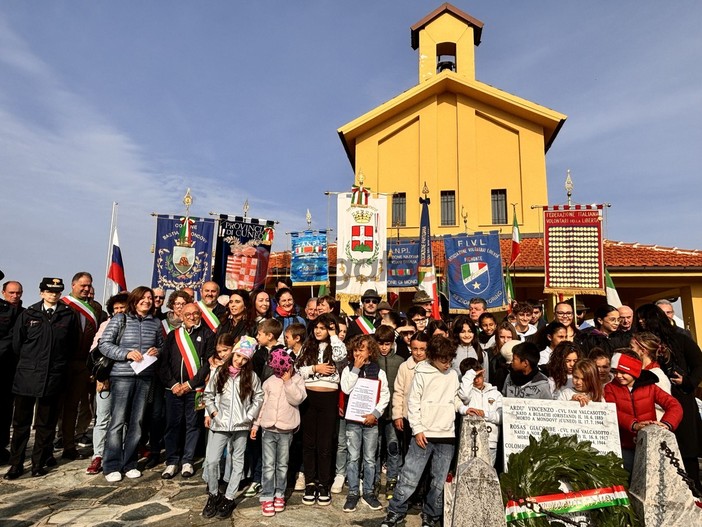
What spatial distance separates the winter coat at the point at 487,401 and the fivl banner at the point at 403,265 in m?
6.91

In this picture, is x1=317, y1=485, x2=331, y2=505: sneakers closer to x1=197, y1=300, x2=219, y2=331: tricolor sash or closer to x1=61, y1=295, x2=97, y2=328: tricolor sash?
x1=197, y1=300, x2=219, y2=331: tricolor sash

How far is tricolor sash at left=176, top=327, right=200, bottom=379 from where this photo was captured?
561 centimetres

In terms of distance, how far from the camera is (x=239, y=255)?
11.0 meters

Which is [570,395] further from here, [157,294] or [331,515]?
[157,294]

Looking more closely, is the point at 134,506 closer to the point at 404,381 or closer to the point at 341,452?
the point at 341,452

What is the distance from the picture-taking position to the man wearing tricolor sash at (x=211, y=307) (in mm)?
6234

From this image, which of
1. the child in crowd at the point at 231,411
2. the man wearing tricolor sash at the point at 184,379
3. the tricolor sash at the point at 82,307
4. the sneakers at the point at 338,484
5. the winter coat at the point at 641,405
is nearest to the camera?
the winter coat at the point at 641,405

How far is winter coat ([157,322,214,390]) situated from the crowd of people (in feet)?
0.06

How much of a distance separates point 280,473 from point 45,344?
3350mm

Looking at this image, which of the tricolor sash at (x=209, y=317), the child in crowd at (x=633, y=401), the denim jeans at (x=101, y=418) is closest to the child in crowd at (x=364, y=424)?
the tricolor sash at (x=209, y=317)

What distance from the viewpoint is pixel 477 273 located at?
1159cm

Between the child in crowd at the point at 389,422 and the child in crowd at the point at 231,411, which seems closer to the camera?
the child in crowd at the point at 231,411

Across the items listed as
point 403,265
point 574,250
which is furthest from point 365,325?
point 574,250

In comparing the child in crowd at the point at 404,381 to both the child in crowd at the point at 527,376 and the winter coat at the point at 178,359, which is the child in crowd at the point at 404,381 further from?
the winter coat at the point at 178,359
